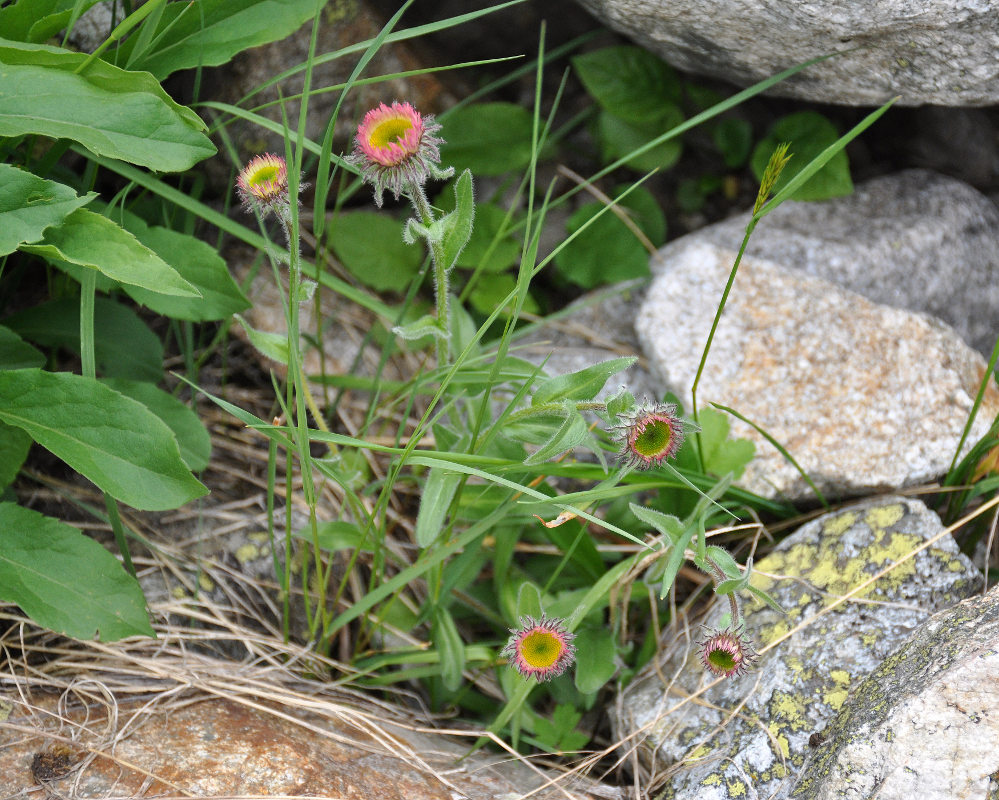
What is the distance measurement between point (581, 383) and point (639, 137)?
4.16 ft

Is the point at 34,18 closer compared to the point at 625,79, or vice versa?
the point at 34,18

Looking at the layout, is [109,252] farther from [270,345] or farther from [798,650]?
[798,650]

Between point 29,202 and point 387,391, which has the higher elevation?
point 29,202

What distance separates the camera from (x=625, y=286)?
2648 mm

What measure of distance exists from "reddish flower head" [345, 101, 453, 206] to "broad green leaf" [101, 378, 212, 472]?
76 centimetres

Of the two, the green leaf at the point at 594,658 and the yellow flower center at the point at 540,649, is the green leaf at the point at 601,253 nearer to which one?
the green leaf at the point at 594,658

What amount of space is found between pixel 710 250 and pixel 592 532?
0.91 m

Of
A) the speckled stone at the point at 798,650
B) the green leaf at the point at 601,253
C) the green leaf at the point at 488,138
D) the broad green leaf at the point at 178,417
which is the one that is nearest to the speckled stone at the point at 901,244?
the green leaf at the point at 601,253

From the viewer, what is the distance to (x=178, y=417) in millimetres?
1974

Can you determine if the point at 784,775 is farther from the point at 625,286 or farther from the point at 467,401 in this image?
the point at 625,286

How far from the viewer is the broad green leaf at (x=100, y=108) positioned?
165 cm

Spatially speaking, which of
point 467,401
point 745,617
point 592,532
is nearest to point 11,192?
point 467,401

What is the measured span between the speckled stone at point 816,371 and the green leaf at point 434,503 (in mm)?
716

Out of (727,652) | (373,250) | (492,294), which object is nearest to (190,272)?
(373,250)
